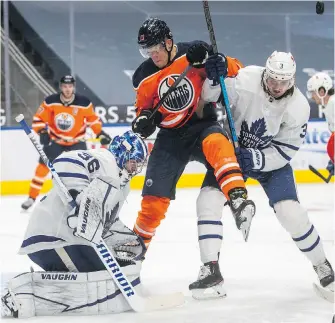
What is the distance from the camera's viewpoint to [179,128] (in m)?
2.76

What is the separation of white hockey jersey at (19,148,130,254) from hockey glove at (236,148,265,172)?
0.48 meters

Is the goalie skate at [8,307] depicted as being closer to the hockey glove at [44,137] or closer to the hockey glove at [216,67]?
the hockey glove at [216,67]

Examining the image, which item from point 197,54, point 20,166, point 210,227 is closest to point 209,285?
point 210,227

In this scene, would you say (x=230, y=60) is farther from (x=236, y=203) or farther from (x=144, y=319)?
(x=144, y=319)

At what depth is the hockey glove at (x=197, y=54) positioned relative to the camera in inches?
103

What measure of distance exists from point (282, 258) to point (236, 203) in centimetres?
103

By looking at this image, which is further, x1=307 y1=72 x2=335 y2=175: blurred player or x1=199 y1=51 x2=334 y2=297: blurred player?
x1=307 y1=72 x2=335 y2=175: blurred player

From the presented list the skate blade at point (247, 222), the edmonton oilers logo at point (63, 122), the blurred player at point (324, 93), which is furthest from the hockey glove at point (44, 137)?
the skate blade at point (247, 222)

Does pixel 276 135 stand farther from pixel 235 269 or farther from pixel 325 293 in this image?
pixel 235 269

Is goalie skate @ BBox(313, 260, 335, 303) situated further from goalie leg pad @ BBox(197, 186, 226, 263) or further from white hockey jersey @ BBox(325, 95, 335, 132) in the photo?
white hockey jersey @ BBox(325, 95, 335, 132)

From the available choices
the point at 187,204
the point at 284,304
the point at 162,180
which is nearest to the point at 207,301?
the point at 284,304

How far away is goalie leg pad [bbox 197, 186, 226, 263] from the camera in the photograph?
2555mm

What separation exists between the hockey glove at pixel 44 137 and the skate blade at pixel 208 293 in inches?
129

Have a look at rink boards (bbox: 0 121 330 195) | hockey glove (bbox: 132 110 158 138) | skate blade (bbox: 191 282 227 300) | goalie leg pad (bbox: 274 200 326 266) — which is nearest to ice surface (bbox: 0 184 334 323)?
skate blade (bbox: 191 282 227 300)
